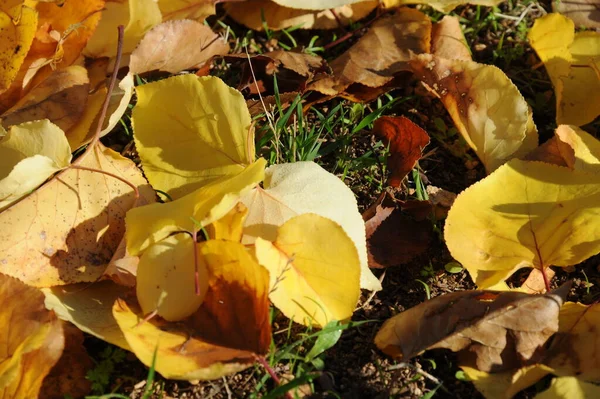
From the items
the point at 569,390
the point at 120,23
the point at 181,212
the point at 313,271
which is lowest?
the point at 569,390

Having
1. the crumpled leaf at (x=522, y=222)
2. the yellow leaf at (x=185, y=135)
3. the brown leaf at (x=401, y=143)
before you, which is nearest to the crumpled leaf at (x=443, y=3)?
the brown leaf at (x=401, y=143)

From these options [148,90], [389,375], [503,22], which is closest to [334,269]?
[389,375]

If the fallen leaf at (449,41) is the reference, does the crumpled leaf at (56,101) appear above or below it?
above

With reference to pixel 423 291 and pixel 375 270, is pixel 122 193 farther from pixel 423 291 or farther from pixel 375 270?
pixel 423 291

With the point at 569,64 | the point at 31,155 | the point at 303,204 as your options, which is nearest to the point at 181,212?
the point at 303,204

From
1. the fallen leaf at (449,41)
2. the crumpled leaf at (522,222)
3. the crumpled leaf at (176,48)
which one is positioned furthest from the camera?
the fallen leaf at (449,41)

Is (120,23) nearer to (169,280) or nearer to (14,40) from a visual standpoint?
(14,40)

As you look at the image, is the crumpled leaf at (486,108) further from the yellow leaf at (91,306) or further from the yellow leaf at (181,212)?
the yellow leaf at (91,306)
